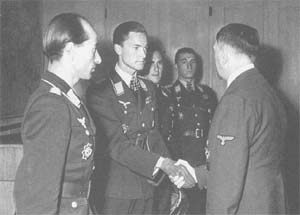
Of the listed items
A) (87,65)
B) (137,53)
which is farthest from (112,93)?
(87,65)

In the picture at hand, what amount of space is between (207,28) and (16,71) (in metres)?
2.36

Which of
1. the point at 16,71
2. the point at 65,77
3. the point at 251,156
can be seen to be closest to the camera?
the point at 65,77

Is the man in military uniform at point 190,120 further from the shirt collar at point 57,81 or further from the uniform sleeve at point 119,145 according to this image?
the shirt collar at point 57,81

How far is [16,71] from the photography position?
4.09 meters

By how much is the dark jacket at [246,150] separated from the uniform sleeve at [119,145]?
2.06 ft

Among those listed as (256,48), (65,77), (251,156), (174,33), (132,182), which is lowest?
(132,182)

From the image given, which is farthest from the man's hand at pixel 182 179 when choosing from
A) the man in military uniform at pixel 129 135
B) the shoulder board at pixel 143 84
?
the shoulder board at pixel 143 84

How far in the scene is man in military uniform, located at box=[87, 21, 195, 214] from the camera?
8.51 ft

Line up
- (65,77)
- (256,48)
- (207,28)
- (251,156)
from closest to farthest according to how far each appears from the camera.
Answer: (65,77)
(251,156)
(256,48)
(207,28)

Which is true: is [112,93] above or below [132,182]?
above

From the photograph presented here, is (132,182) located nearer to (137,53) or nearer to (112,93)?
(112,93)

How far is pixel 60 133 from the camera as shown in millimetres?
1479

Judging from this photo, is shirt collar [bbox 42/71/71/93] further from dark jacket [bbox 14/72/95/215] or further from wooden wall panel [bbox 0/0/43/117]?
wooden wall panel [bbox 0/0/43/117]

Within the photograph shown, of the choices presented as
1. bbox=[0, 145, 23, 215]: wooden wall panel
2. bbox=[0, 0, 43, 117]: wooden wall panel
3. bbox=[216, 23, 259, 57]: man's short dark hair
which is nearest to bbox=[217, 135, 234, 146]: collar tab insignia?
bbox=[216, 23, 259, 57]: man's short dark hair
